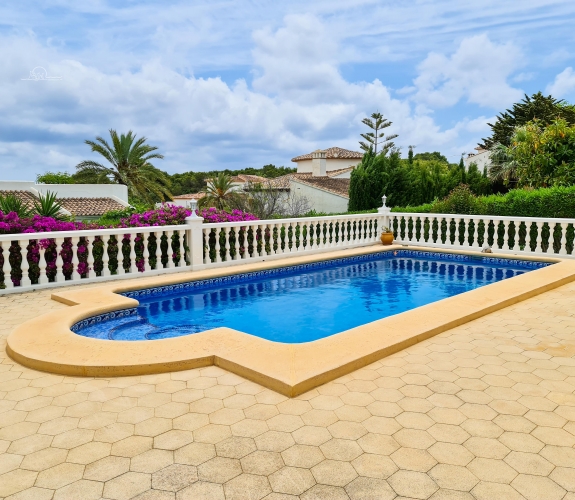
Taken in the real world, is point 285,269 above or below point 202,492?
above

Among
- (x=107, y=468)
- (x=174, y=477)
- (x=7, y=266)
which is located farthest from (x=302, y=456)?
(x=7, y=266)

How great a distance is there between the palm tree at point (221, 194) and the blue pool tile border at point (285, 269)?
73.7 ft

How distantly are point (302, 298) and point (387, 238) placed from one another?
606 centimetres

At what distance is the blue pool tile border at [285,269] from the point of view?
666 centimetres

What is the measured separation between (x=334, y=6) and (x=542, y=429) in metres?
10.8

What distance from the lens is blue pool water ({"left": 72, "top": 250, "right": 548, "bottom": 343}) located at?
649 cm

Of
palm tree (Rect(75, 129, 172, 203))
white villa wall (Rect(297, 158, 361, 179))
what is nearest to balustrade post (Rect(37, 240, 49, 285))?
palm tree (Rect(75, 129, 172, 203))

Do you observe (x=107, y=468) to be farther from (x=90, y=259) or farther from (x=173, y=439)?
(x=90, y=259)

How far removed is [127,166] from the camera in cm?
3503

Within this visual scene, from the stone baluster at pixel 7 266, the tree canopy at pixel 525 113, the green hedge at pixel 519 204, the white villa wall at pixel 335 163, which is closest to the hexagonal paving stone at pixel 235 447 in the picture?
the stone baluster at pixel 7 266

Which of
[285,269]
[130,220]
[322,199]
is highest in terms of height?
[322,199]

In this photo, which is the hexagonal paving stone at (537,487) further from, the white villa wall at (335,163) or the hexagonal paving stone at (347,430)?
the white villa wall at (335,163)

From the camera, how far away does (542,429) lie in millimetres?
3234

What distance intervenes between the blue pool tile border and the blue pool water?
17 mm
